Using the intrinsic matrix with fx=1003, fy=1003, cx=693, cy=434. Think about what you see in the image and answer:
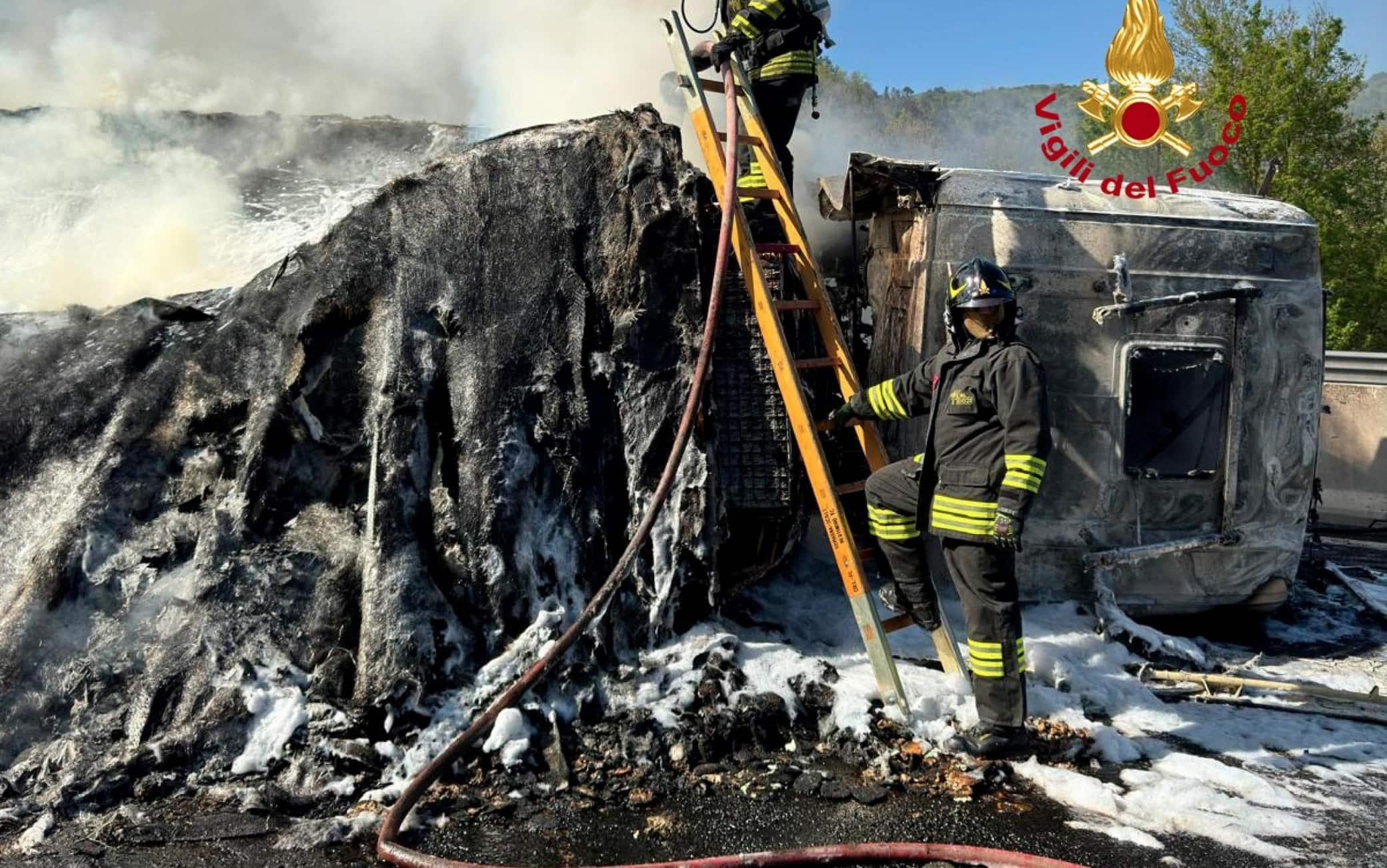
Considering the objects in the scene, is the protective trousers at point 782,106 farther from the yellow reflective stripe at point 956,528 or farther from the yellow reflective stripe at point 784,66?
the yellow reflective stripe at point 956,528

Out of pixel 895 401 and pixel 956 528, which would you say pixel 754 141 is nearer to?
pixel 895 401

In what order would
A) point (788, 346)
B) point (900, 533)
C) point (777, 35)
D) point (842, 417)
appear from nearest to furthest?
point (900, 533), point (842, 417), point (788, 346), point (777, 35)

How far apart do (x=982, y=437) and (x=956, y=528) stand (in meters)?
0.38

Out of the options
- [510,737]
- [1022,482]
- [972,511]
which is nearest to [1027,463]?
[1022,482]

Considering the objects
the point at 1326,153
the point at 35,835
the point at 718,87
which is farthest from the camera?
the point at 1326,153

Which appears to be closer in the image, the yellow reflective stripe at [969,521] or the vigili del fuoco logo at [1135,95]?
the yellow reflective stripe at [969,521]

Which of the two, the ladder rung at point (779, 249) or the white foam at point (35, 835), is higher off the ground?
the ladder rung at point (779, 249)

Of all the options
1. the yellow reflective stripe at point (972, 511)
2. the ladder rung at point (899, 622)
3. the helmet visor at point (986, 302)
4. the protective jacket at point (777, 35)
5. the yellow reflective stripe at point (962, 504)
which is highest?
the protective jacket at point (777, 35)

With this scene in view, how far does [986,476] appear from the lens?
3.91 m

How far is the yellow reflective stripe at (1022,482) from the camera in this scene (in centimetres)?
377

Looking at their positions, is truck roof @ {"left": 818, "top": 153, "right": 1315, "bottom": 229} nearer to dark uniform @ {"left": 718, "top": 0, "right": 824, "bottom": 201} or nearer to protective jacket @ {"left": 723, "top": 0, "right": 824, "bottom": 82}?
dark uniform @ {"left": 718, "top": 0, "right": 824, "bottom": 201}

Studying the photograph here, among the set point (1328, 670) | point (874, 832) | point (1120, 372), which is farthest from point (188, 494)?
point (1328, 670)

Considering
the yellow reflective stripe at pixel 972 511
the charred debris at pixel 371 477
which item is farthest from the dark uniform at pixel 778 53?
the yellow reflective stripe at pixel 972 511

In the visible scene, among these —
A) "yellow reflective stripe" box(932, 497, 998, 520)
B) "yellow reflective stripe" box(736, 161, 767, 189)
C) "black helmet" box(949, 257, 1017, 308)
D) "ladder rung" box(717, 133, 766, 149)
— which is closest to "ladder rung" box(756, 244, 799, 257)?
"yellow reflective stripe" box(736, 161, 767, 189)
